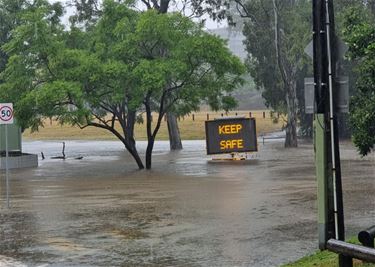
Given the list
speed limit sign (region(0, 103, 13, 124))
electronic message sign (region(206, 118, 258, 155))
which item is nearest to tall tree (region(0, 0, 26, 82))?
electronic message sign (region(206, 118, 258, 155))

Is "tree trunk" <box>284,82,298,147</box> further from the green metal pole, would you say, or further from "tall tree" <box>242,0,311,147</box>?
the green metal pole

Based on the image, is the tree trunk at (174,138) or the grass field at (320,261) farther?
the tree trunk at (174,138)

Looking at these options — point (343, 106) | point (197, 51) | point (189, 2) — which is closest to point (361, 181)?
Answer: point (197, 51)

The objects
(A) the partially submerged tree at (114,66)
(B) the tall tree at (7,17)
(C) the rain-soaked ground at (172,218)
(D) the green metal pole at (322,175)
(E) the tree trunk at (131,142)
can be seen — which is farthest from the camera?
(B) the tall tree at (7,17)

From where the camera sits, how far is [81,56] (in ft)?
85.3

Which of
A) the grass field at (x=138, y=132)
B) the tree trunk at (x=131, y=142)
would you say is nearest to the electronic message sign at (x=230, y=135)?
the tree trunk at (x=131, y=142)

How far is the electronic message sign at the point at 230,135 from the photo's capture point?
3097 centimetres

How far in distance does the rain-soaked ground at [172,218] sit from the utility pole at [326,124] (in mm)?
759

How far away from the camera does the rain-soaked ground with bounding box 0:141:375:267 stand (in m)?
9.47

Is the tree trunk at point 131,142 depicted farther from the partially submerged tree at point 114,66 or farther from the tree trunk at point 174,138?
the tree trunk at point 174,138

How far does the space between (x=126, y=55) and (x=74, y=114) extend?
3411mm

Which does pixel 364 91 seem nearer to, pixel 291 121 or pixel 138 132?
pixel 291 121

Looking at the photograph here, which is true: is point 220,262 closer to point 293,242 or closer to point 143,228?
point 293,242

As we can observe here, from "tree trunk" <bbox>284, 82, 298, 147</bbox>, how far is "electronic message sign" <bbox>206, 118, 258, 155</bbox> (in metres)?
13.2
